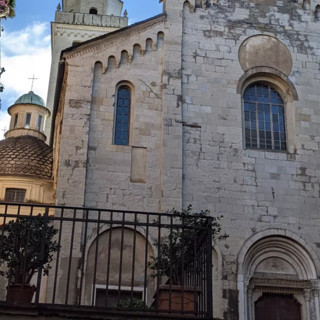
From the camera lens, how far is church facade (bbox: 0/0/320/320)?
1526cm

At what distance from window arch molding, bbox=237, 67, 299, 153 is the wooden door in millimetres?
4736

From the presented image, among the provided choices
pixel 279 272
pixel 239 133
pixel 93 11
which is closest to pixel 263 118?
pixel 239 133

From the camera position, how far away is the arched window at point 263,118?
17.0m

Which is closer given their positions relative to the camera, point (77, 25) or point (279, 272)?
point (279, 272)

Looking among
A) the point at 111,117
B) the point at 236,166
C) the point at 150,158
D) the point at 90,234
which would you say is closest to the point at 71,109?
the point at 111,117

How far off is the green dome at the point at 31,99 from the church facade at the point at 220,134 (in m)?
10.5

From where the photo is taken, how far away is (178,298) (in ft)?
28.5

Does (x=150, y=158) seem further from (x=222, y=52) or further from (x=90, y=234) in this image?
(x=222, y=52)

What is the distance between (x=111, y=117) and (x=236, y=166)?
403 centimetres

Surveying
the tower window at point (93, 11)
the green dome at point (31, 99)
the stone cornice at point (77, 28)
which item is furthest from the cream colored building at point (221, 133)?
the tower window at point (93, 11)

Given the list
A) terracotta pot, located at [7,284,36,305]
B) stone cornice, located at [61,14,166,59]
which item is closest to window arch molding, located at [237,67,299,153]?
stone cornice, located at [61,14,166,59]

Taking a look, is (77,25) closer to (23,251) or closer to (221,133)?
(221,133)

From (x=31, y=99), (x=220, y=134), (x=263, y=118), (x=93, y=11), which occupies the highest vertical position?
(x=93, y=11)

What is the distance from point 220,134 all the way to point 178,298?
8.52 metres
